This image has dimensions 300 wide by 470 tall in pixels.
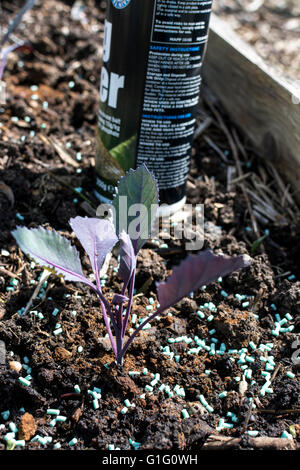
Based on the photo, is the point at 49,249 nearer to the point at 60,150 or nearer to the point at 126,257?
the point at 126,257

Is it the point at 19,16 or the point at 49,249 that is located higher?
the point at 19,16

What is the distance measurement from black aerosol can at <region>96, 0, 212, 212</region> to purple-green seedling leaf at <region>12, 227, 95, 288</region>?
0.43 metres

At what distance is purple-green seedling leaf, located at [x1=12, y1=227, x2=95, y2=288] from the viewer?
0.87 m

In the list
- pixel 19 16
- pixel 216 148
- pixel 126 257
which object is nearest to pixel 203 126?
pixel 216 148

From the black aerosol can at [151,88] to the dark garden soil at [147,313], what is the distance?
0.53 feet

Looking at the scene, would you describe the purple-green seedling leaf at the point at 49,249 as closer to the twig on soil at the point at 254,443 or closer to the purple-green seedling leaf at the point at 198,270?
the purple-green seedling leaf at the point at 198,270

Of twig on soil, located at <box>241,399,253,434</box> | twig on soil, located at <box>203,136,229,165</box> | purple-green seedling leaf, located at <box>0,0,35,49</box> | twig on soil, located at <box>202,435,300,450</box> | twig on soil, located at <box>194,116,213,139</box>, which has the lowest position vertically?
twig on soil, located at <box>202,435,300,450</box>

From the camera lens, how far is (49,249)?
90cm

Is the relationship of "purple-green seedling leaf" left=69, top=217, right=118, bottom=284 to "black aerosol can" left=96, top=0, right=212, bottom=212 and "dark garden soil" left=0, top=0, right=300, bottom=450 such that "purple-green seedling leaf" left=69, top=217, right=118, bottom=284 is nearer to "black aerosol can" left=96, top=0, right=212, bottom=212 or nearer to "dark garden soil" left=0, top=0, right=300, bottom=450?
"dark garden soil" left=0, top=0, right=300, bottom=450

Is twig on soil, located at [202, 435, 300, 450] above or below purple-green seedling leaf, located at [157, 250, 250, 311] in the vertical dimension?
below

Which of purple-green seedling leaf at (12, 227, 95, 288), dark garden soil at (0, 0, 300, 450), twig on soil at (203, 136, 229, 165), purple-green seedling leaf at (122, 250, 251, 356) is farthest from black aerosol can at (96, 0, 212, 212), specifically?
purple-green seedling leaf at (122, 250, 251, 356)

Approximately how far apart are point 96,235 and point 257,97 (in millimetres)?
918

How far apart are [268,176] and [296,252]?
14.2 inches

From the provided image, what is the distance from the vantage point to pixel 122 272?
949 millimetres
